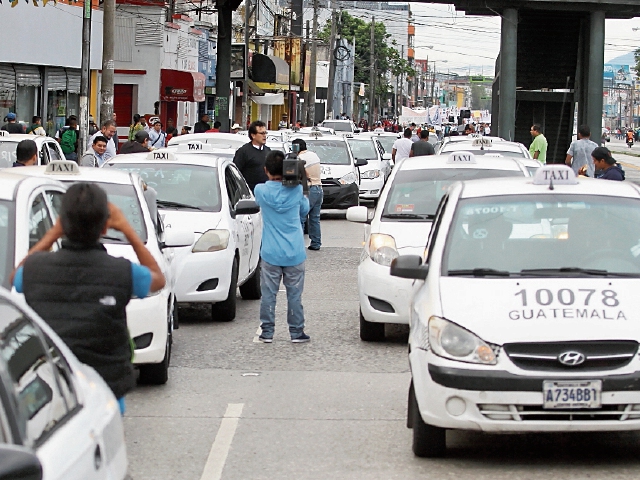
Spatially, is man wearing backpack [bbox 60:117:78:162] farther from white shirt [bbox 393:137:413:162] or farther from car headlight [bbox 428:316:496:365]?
car headlight [bbox 428:316:496:365]

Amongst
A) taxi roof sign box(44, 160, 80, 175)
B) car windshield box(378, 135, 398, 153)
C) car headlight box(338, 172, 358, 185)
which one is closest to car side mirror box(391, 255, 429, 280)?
taxi roof sign box(44, 160, 80, 175)

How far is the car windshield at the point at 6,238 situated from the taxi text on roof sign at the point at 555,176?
3.23 meters

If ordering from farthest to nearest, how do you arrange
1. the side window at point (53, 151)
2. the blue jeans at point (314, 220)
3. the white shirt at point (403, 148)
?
the white shirt at point (403, 148), the blue jeans at point (314, 220), the side window at point (53, 151)

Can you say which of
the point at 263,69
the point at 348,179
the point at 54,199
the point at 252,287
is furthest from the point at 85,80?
the point at 263,69

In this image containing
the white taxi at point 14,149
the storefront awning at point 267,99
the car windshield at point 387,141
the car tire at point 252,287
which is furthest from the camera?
the storefront awning at point 267,99

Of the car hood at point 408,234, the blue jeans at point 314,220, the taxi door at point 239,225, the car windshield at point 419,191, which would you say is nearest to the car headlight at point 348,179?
the blue jeans at point 314,220

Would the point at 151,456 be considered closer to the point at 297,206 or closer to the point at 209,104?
→ the point at 297,206

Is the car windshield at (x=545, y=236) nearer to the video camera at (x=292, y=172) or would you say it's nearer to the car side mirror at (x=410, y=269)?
the car side mirror at (x=410, y=269)

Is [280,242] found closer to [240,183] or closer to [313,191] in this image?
[240,183]

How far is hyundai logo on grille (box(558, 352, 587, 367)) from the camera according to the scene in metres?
6.16

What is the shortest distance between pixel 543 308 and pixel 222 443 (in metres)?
2.13

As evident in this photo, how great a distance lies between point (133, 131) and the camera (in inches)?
1043

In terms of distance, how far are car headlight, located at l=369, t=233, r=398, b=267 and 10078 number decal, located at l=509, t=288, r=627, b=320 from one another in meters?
3.86

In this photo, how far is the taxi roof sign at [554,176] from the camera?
24.8ft
